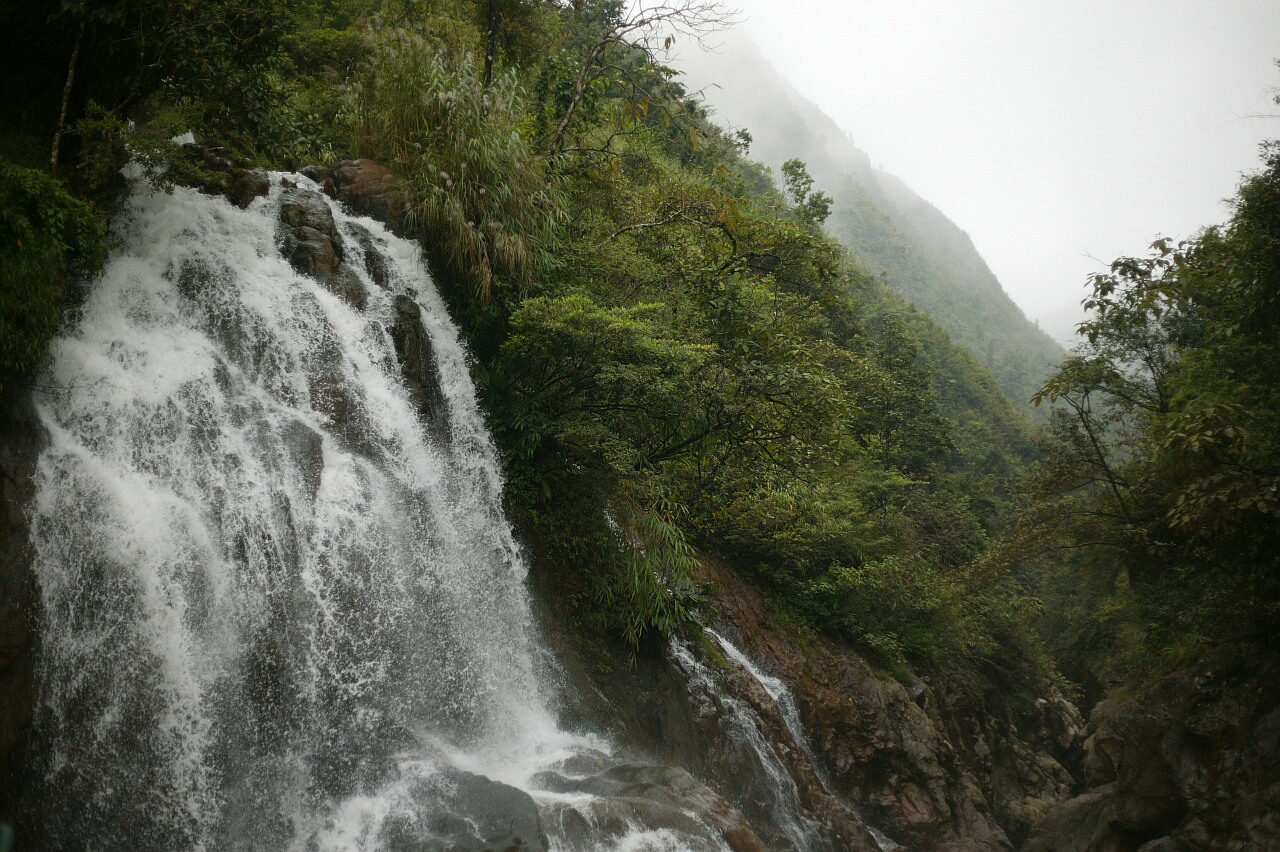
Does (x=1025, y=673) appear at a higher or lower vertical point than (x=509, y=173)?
lower

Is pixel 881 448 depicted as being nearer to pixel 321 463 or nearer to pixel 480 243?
pixel 480 243

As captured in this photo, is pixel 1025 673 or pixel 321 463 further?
pixel 1025 673

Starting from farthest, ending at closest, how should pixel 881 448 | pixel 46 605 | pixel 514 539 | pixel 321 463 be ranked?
pixel 881 448, pixel 514 539, pixel 321 463, pixel 46 605

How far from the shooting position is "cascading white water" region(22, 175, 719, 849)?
16.7 feet

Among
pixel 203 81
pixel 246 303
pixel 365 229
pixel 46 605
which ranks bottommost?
pixel 46 605

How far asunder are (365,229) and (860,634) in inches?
412

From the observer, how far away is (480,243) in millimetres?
8898

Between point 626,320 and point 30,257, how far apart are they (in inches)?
198

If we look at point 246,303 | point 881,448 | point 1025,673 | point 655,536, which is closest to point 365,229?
point 246,303

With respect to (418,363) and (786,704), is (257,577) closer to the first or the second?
(418,363)

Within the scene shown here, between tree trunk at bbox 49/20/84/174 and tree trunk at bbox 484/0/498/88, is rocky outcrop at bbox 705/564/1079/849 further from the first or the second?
tree trunk at bbox 49/20/84/174

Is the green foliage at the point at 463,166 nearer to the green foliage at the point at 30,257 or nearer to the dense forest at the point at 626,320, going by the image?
the dense forest at the point at 626,320

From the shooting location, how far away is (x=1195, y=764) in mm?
9586

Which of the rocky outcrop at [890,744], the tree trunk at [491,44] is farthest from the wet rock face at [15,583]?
the rocky outcrop at [890,744]
